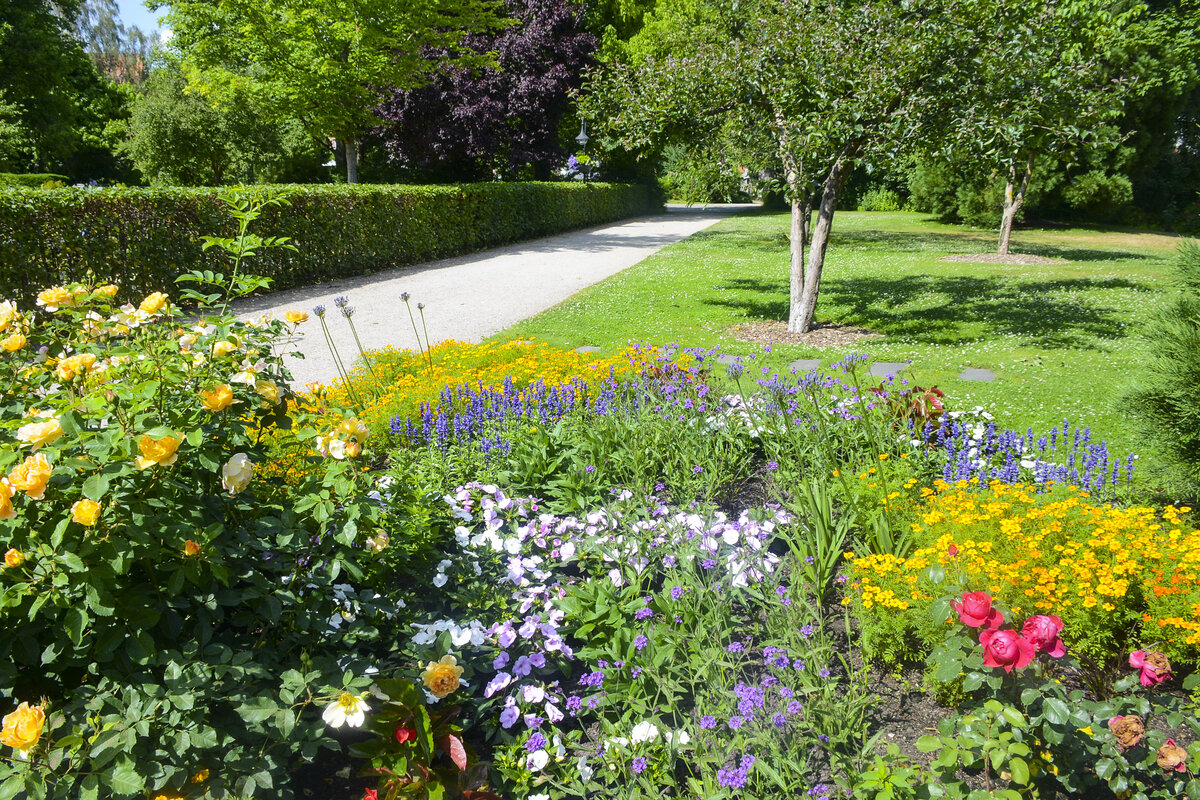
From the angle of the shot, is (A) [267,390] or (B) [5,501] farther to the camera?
(A) [267,390]

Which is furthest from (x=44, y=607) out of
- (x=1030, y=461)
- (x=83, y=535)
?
(x=1030, y=461)

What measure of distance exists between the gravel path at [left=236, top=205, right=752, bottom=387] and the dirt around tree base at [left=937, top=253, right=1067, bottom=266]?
666 cm

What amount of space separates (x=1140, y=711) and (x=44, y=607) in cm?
263

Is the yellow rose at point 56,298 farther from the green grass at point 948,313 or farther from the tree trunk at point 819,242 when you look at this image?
the tree trunk at point 819,242

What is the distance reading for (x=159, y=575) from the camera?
5.52 ft

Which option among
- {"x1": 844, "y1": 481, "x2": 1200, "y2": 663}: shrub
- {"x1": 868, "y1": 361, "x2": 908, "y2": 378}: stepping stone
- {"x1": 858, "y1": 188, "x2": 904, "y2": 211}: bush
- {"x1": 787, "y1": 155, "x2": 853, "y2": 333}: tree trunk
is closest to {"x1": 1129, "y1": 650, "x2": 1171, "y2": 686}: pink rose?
{"x1": 844, "y1": 481, "x2": 1200, "y2": 663}: shrub

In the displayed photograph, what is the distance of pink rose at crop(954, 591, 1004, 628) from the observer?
174 centimetres

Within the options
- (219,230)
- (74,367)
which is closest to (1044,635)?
(74,367)

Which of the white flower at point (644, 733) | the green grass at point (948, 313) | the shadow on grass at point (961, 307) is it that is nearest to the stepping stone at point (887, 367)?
the green grass at point (948, 313)

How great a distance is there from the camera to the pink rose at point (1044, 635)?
176 cm

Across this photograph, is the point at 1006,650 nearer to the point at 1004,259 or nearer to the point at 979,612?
the point at 979,612

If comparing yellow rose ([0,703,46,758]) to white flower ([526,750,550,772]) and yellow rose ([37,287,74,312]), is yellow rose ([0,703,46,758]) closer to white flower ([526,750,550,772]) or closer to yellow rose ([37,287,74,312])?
white flower ([526,750,550,772])

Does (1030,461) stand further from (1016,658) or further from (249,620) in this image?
(249,620)

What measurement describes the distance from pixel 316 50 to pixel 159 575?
14.9 metres
